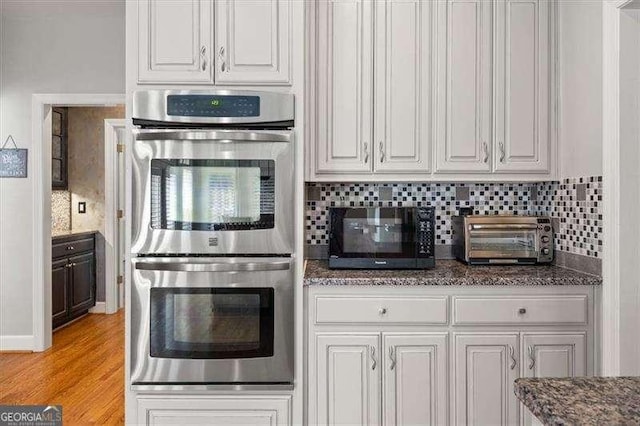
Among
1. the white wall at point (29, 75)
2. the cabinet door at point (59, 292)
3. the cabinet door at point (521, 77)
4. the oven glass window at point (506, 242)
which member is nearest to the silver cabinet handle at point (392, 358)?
the oven glass window at point (506, 242)

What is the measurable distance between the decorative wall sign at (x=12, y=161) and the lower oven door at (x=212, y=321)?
2.51 metres

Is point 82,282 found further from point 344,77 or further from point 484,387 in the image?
point 484,387

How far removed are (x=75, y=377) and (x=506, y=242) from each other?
3018 millimetres

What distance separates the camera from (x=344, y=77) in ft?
8.14

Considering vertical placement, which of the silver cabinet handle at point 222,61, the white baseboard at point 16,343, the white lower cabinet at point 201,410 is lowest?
the white baseboard at point 16,343

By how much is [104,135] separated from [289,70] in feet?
12.3

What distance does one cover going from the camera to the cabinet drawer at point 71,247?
4.39 metres

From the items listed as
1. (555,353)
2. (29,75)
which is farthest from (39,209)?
(555,353)

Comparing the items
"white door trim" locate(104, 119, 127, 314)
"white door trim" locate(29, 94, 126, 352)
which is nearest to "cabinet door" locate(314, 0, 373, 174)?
"white door trim" locate(29, 94, 126, 352)

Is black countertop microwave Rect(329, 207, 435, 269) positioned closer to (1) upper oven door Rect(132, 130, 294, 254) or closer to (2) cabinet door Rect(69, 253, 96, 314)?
(1) upper oven door Rect(132, 130, 294, 254)

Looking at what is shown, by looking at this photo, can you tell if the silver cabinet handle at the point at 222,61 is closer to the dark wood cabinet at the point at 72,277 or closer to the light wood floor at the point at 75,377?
the light wood floor at the point at 75,377

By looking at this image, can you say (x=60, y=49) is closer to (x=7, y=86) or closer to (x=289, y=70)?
(x=7, y=86)

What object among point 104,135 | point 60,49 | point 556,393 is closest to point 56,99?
point 60,49

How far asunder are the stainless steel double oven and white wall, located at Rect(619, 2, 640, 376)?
1453 millimetres
